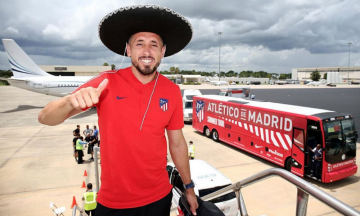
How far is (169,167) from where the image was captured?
27.0 feet

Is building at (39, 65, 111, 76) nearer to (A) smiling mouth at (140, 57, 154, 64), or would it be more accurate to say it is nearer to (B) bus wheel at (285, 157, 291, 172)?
(B) bus wheel at (285, 157, 291, 172)

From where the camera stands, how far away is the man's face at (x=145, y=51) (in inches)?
86.4

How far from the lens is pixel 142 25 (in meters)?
2.31

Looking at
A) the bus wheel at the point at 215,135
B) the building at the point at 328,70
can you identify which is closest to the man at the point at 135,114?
the bus wheel at the point at 215,135

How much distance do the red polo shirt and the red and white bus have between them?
31.2ft

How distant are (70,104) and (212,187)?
6.12 m

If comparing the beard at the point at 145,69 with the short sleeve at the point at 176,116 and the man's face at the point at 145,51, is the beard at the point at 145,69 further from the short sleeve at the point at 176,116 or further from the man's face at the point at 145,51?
the short sleeve at the point at 176,116

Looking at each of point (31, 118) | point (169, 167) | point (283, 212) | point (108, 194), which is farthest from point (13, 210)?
point (31, 118)

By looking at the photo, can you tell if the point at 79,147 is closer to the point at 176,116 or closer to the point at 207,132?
the point at 207,132

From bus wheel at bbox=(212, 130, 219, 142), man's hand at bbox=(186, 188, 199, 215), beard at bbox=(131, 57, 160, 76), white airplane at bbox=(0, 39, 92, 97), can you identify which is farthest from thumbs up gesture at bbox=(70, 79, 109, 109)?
white airplane at bbox=(0, 39, 92, 97)

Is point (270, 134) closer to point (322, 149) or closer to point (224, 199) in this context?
point (322, 149)

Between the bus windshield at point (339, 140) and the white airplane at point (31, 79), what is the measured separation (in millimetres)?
26768

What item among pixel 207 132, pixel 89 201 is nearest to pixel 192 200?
pixel 89 201

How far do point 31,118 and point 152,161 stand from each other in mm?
27336
